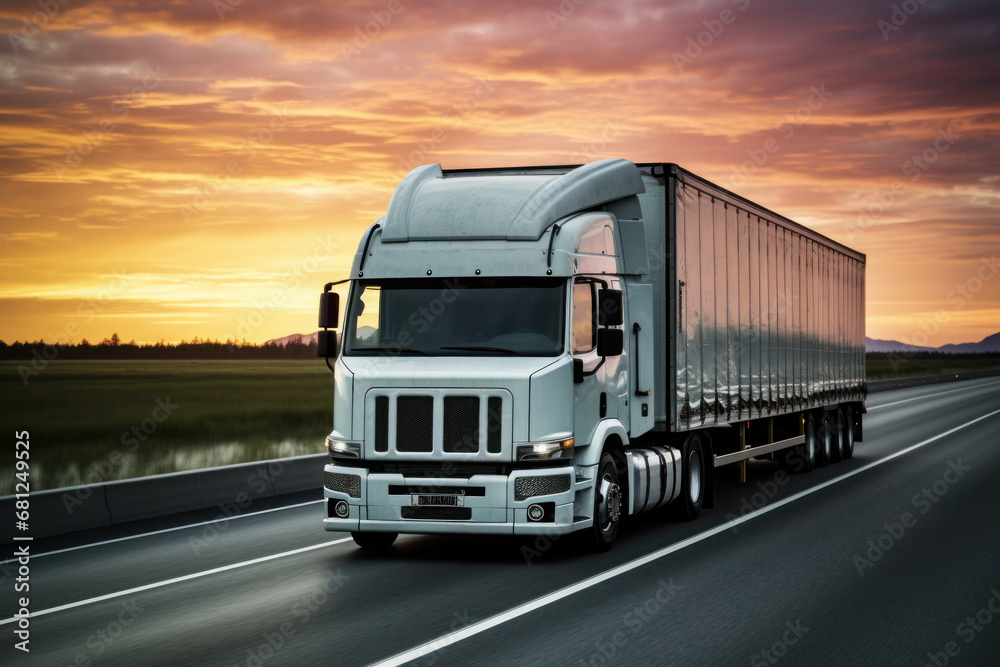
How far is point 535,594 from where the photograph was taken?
8.59m

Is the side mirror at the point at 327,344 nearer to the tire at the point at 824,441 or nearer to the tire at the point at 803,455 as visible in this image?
the tire at the point at 803,455

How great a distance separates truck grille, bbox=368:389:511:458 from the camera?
31.8 ft

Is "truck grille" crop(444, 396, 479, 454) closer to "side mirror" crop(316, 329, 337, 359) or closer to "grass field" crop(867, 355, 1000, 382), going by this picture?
"side mirror" crop(316, 329, 337, 359)

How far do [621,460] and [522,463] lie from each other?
1713 millimetres

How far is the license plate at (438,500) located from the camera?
9734mm

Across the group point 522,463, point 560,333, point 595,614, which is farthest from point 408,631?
point 560,333

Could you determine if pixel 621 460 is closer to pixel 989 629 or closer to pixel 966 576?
pixel 966 576

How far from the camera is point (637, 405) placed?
11.8 metres

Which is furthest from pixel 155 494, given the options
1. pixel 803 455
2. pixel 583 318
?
pixel 803 455

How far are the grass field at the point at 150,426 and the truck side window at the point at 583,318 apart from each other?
28.1ft

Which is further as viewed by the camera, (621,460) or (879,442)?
(879,442)

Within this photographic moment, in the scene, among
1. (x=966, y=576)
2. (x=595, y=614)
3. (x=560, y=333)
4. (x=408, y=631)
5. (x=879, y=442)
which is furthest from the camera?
(x=879, y=442)

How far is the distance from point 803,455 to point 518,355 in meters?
10.7

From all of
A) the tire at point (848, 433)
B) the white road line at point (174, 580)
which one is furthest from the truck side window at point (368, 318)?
the tire at point (848, 433)
